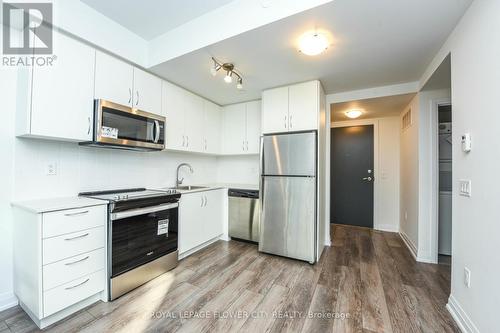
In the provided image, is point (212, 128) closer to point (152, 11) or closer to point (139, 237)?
point (152, 11)

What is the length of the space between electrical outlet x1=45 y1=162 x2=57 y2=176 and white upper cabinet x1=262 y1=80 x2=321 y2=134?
7.53 feet

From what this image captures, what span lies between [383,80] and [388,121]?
1574 mm

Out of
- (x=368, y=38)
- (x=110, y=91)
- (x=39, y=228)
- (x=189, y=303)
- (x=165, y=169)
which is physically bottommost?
(x=189, y=303)

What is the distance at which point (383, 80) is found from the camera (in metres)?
2.71

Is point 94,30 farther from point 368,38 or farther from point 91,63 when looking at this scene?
point 368,38

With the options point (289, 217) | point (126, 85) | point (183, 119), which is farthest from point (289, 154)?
point (126, 85)

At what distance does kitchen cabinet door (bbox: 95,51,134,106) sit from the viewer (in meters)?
1.98

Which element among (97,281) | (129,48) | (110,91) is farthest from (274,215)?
(129,48)

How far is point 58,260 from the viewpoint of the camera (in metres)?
1.53

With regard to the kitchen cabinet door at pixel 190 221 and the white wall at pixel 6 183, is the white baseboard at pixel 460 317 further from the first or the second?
the white wall at pixel 6 183

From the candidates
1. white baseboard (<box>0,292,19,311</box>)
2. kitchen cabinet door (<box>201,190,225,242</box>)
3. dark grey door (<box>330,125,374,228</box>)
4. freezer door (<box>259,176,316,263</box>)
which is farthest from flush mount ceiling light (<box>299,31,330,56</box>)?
white baseboard (<box>0,292,19,311</box>)

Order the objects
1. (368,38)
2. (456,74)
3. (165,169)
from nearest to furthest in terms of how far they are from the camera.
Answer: (456,74) → (368,38) → (165,169)

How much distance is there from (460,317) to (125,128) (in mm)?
3221

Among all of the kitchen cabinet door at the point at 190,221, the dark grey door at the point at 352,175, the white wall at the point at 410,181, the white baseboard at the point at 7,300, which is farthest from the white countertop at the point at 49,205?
the dark grey door at the point at 352,175
